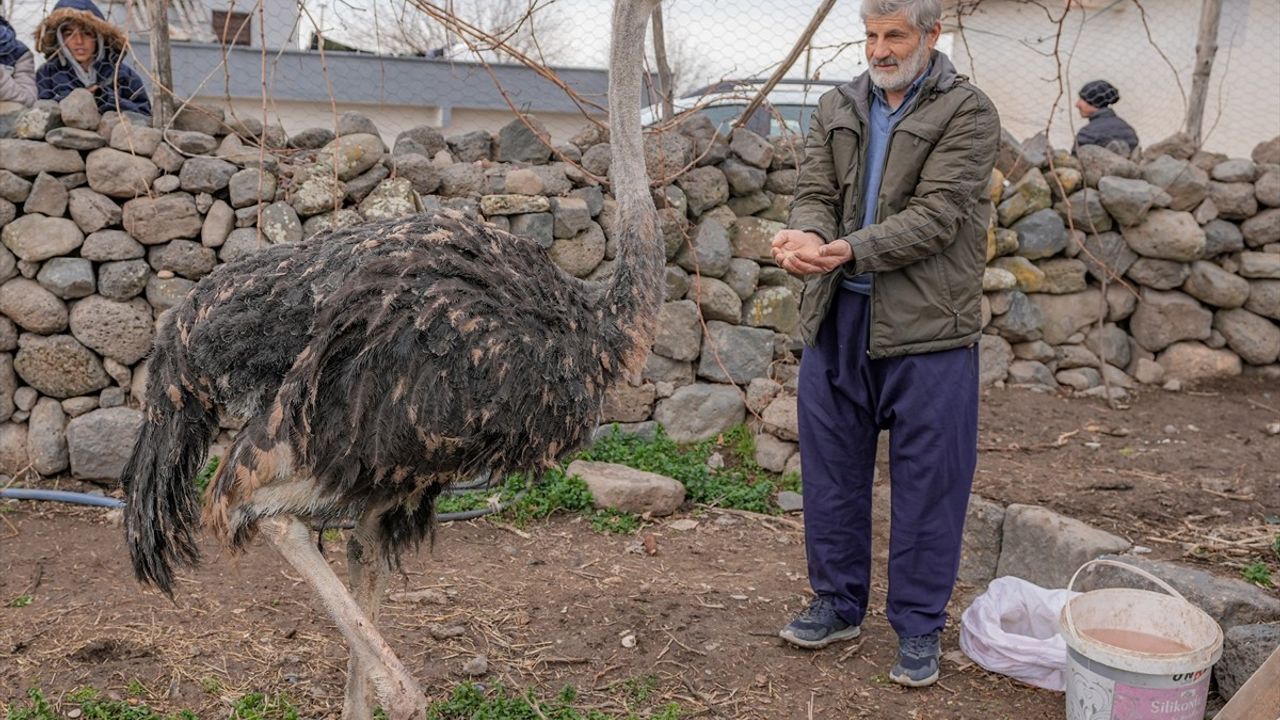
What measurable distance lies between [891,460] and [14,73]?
442 centimetres

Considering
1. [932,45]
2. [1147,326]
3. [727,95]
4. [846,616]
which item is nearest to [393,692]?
[846,616]

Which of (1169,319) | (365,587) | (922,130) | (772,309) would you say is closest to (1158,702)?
(922,130)

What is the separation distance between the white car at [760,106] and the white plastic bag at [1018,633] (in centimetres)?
287

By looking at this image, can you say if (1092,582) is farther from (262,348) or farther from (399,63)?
(399,63)

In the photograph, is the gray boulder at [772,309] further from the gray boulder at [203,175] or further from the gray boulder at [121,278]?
the gray boulder at [121,278]

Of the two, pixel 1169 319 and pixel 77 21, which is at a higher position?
pixel 77 21

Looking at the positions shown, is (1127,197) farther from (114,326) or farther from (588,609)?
(114,326)

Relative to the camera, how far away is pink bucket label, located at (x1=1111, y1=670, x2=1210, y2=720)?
3.03 meters

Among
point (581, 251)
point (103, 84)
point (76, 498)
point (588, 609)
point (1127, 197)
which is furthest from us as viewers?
point (1127, 197)

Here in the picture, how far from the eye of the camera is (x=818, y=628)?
153 inches

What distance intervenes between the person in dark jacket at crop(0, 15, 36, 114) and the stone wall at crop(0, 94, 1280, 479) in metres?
0.15

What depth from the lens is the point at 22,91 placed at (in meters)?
5.48

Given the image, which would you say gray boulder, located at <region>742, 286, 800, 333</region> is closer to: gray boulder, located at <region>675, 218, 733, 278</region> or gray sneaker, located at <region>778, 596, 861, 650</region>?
gray boulder, located at <region>675, 218, 733, 278</region>

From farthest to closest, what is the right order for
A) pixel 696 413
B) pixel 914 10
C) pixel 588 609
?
pixel 696 413 < pixel 588 609 < pixel 914 10
